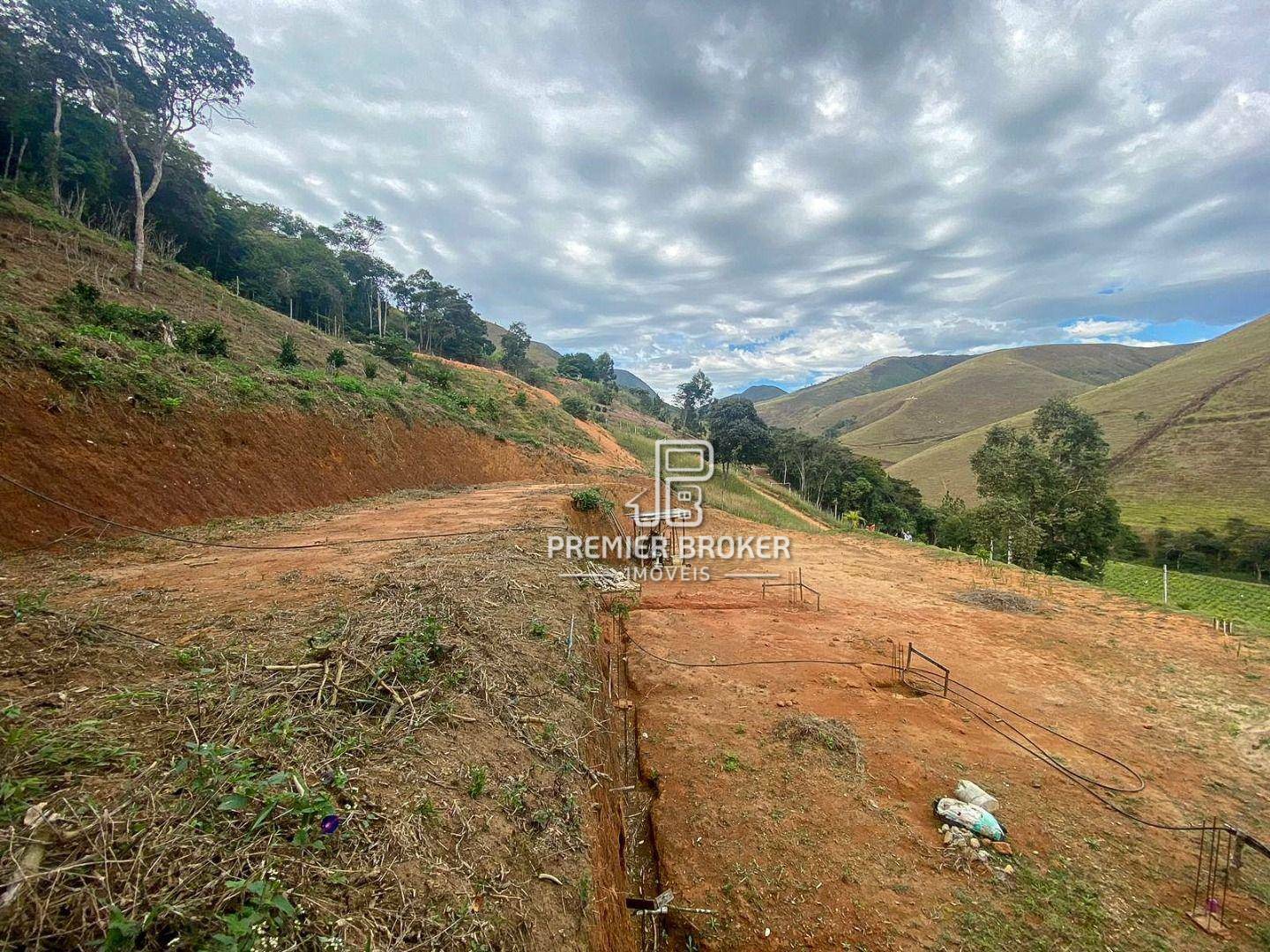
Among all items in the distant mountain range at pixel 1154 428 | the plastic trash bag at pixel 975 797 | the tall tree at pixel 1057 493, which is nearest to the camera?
the plastic trash bag at pixel 975 797

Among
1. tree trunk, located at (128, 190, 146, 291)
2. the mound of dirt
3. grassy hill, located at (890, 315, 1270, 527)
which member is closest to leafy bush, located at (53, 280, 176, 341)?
tree trunk, located at (128, 190, 146, 291)

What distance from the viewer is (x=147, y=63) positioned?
1455cm

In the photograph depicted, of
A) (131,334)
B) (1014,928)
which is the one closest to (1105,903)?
(1014,928)

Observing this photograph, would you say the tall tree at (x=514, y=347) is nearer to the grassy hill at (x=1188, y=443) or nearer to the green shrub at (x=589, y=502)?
the green shrub at (x=589, y=502)

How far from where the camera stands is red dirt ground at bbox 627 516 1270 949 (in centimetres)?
370

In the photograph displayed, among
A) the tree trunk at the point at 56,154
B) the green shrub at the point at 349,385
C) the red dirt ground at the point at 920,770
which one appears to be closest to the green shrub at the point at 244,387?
the green shrub at the point at 349,385

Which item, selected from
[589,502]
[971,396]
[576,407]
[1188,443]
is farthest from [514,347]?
[971,396]

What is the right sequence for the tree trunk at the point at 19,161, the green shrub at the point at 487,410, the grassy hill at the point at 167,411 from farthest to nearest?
the green shrub at the point at 487,410 < the tree trunk at the point at 19,161 < the grassy hill at the point at 167,411

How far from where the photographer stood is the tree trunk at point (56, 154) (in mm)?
17312

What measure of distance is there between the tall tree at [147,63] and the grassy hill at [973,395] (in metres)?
89.7

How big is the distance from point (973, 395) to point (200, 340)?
128930 millimetres

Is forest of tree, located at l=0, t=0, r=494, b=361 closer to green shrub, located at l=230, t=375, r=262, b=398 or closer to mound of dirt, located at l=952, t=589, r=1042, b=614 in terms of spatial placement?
green shrub, located at l=230, t=375, r=262, b=398

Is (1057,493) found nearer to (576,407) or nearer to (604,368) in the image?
(576,407)

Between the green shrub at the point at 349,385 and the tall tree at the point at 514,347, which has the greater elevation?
the tall tree at the point at 514,347
